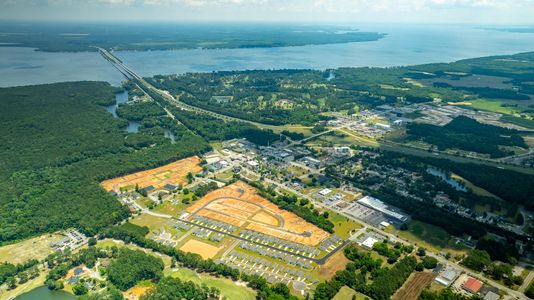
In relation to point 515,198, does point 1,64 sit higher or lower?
higher

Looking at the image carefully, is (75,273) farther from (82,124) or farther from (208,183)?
(82,124)

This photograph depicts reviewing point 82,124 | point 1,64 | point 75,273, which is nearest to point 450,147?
point 75,273

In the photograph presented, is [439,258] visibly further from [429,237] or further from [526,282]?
[526,282]

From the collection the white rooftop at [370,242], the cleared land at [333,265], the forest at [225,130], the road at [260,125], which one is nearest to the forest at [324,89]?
the road at [260,125]

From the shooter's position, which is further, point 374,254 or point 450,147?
point 450,147

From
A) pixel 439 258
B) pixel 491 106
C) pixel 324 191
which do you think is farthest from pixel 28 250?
pixel 491 106

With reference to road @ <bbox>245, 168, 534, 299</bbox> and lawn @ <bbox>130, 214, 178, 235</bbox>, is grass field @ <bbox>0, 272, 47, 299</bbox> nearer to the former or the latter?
lawn @ <bbox>130, 214, 178, 235</bbox>

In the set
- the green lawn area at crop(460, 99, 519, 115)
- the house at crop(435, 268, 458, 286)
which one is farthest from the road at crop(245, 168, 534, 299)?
the green lawn area at crop(460, 99, 519, 115)
